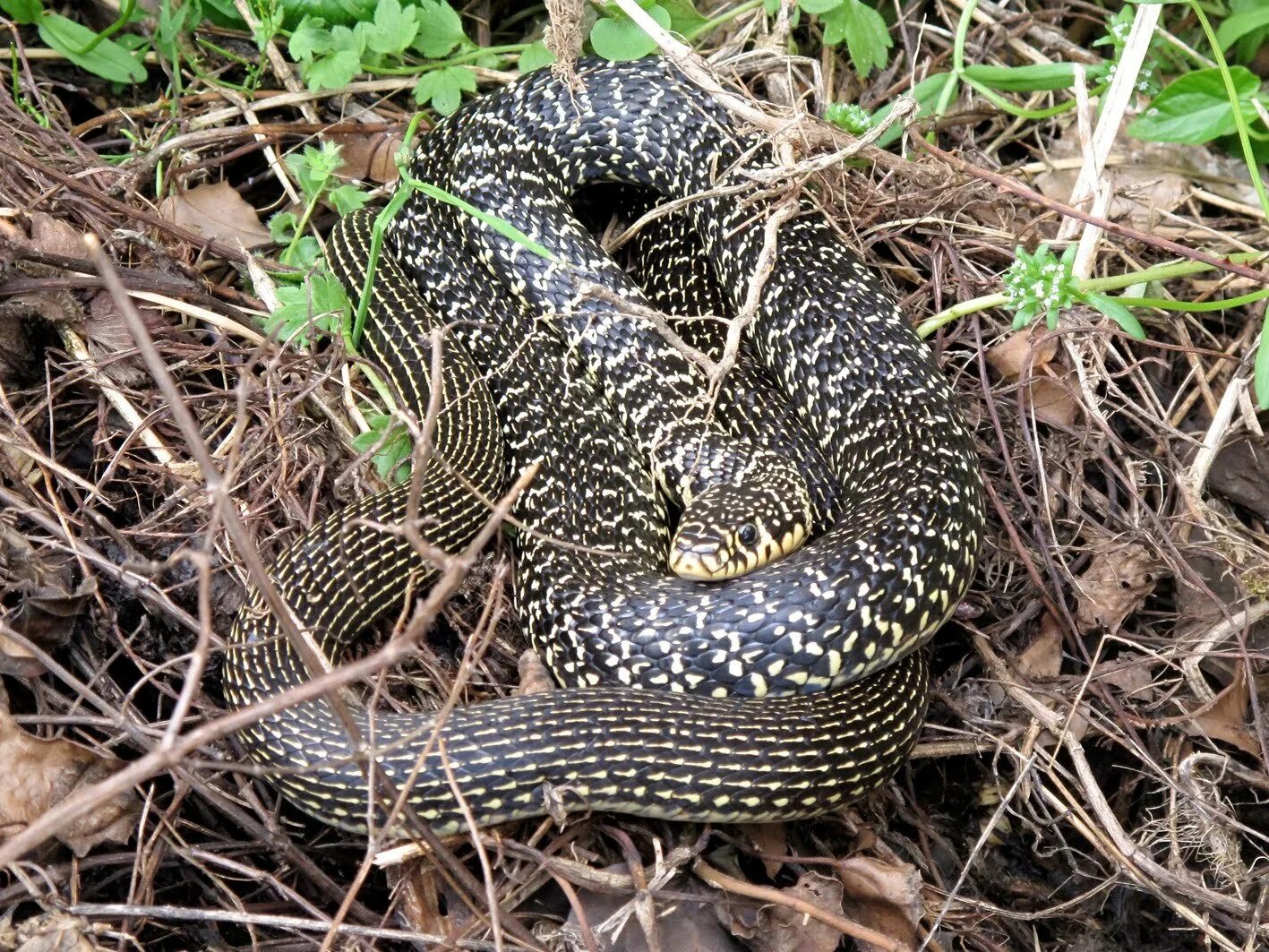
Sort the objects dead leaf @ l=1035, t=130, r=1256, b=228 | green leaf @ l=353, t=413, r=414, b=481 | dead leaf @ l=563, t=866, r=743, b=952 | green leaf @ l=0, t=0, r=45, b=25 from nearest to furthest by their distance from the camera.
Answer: dead leaf @ l=563, t=866, r=743, b=952 → green leaf @ l=353, t=413, r=414, b=481 → green leaf @ l=0, t=0, r=45, b=25 → dead leaf @ l=1035, t=130, r=1256, b=228

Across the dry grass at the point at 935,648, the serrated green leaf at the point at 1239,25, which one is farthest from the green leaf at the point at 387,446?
the serrated green leaf at the point at 1239,25

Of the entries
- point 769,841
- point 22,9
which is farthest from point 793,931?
point 22,9

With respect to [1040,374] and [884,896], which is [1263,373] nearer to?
[1040,374]

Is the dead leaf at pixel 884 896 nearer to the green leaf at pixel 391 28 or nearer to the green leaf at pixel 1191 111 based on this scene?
the green leaf at pixel 1191 111

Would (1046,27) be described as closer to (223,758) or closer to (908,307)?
(908,307)

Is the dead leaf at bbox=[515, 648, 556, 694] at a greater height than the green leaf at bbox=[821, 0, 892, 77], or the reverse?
the green leaf at bbox=[821, 0, 892, 77]

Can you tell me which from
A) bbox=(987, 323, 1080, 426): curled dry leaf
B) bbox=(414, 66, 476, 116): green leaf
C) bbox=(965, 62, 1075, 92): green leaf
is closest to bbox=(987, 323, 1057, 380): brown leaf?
bbox=(987, 323, 1080, 426): curled dry leaf

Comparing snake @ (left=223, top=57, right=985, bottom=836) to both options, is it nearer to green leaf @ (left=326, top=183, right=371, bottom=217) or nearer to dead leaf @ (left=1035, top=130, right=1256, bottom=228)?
green leaf @ (left=326, top=183, right=371, bottom=217)
